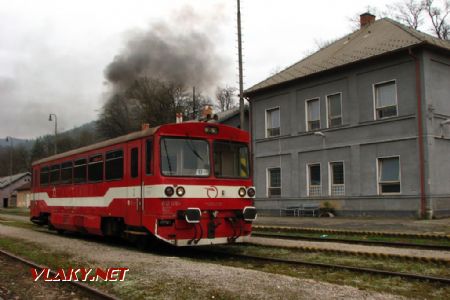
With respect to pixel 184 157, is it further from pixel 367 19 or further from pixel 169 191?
pixel 367 19

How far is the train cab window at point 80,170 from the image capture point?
14.7m

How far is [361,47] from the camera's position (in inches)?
981

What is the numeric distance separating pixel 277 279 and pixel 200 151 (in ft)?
14.0

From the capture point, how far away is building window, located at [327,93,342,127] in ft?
79.9

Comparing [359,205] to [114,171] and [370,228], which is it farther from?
[114,171]

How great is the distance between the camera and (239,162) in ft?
39.8

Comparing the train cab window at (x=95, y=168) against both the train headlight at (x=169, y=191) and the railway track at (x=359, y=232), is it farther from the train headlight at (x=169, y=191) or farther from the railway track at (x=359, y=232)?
the railway track at (x=359, y=232)

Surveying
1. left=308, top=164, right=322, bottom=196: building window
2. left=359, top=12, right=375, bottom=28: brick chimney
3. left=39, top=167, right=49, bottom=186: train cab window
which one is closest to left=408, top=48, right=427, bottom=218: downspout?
left=308, top=164, right=322, bottom=196: building window

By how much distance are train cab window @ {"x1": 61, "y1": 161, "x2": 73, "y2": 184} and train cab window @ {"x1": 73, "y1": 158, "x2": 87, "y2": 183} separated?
0.38 meters

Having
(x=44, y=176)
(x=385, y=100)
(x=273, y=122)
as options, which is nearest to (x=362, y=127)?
(x=385, y=100)

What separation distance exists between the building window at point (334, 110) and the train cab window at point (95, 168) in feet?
45.4

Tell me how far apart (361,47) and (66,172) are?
16.0 metres

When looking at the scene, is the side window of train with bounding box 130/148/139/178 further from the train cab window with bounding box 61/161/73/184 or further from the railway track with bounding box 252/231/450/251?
the railway track with bounding box 252/231/450/251

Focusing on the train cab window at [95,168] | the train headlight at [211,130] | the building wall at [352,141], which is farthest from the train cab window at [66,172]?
the building wall at [352,141]
